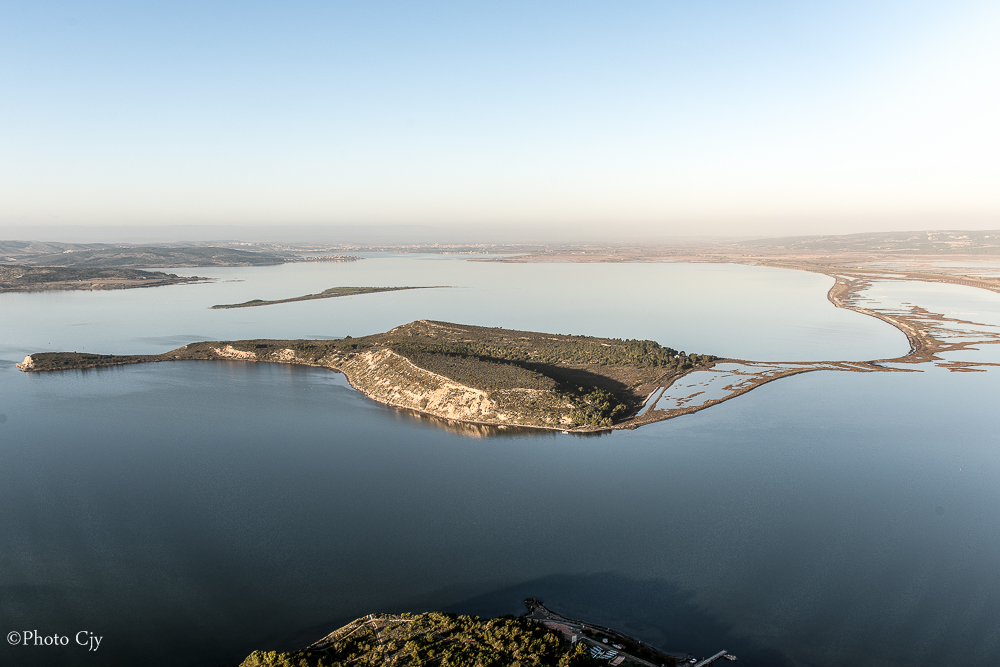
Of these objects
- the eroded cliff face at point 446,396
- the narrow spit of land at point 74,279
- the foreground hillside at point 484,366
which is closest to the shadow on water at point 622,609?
the foreground hillside at point 484,366

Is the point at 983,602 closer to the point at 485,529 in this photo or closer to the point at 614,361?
the point at 485,529

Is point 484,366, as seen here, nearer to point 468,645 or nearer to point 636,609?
point 636,609

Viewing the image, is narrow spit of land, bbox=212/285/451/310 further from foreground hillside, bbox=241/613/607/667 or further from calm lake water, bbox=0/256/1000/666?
foreground hillside, bbox=241/613/607/667

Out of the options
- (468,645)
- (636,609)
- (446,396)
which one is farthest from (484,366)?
(468,645)

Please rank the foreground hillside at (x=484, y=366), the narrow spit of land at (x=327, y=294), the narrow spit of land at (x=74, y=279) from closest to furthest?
the foreground hillside at (x=484, y=366) < the narrow spit of land at (x=327, y=294) < the narrow spit of land at (x=74, y=279)

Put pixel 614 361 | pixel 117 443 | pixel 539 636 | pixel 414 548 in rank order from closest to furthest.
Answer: pixel 539 636 → pixel 414 548 → pixel 117 443 → pixel 614 361

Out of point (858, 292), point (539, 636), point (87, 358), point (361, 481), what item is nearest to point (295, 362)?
point (87, 358)

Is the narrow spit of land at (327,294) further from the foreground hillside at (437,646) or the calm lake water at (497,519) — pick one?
the foreground hillside at (437,646)
